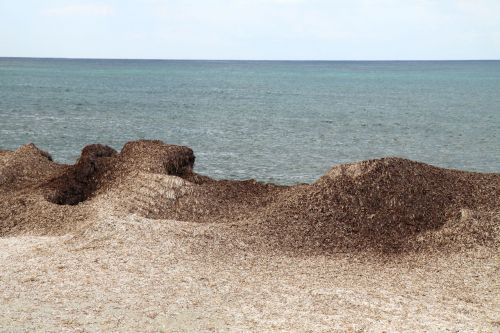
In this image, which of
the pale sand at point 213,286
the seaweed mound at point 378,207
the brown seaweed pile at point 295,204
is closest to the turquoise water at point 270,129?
the brown seaweed pile at point 295,204

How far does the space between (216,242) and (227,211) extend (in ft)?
Result: 9.25

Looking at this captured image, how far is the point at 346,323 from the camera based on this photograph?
839cm

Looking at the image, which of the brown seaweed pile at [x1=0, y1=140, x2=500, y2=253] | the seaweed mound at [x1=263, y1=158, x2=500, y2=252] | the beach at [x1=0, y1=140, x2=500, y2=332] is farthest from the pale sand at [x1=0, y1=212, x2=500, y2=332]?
the seaweed mound at [x1=263, y1=158, x2=500, y2=252]

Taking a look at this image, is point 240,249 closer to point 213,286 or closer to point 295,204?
point 213,286

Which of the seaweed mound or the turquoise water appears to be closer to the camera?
the seaweed mound

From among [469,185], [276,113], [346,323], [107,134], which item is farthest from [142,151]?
[276,113]

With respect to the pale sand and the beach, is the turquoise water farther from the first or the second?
the pale sand

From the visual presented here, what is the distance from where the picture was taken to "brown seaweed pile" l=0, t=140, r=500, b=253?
12.3 metres

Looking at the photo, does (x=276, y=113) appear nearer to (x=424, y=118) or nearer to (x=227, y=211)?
(x=424, y=118)

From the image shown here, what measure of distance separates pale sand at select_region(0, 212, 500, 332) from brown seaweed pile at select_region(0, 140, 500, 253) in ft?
2.18

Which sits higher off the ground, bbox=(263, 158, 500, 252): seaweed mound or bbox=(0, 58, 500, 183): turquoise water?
bbox=(263, 158, 500, 252): seaweed mound

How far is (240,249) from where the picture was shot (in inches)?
452

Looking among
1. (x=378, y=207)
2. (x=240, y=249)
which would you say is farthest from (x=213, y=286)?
(x=378, y=207)

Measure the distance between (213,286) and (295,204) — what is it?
4.26 meters
